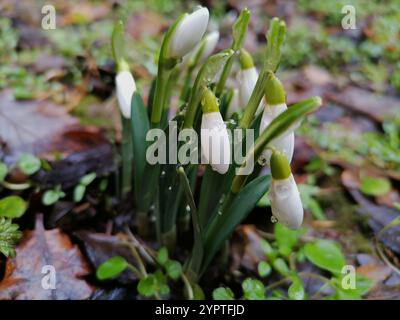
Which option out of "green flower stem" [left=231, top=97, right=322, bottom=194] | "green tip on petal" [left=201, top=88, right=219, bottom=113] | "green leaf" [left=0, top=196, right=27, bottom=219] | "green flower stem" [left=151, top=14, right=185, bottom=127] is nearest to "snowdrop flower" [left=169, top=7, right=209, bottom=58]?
"green flower stem" [left=151, top=14, right=185, bottom=127]

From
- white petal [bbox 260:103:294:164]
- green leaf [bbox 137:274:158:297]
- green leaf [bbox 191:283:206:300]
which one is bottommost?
green leaf [bbox 191:283:206:300]

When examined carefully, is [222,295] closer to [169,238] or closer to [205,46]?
[169,238]

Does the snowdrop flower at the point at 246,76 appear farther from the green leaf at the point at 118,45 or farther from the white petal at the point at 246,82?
the green leaf at the point at 118,45

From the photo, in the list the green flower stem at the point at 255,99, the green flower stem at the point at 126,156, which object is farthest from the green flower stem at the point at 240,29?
the green flower stem at the point at 126,156

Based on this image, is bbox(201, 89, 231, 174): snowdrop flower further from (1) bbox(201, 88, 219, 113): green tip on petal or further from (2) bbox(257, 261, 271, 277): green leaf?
(2) bbox(257, 261, 271, 277): green leaf

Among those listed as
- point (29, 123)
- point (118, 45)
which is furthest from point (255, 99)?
point (29, 123)

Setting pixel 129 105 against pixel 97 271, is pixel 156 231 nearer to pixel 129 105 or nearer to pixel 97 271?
pixel 97 271
